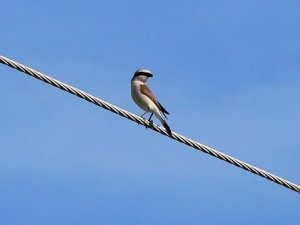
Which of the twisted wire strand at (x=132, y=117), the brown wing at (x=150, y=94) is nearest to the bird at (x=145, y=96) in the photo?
the brown wing at (x=150, y=94)

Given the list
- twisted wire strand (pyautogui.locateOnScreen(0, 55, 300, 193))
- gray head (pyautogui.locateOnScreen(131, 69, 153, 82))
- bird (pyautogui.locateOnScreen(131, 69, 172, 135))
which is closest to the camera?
twisted wire strand (pyautogui.locateOnScreen(0, 55, 300, 193))

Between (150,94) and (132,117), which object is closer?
(132,117)

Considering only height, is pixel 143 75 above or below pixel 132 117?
above

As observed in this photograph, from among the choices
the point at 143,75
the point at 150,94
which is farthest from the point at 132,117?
the point at 143,75

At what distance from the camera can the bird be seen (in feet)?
43.5

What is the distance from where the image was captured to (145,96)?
1377 cm

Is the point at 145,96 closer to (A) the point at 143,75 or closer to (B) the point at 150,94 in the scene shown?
(B) the point at 150,94

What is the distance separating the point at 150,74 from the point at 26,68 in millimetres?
5787

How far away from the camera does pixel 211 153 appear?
31.0 ft

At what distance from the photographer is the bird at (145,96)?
1325 centimetres

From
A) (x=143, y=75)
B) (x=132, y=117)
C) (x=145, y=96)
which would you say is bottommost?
(x=132, y=117)

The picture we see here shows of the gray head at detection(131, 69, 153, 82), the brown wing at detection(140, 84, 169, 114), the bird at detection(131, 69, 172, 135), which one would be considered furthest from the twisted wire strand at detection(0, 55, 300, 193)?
the gray head at detection(131, 69, 153, 82)

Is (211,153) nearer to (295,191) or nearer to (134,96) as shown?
(295,191)

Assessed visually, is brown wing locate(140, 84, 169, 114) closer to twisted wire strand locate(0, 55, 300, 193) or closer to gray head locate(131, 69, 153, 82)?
gray head locate(131, 69, 153, 82)
